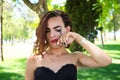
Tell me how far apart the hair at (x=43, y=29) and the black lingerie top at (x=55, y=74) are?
0.24 metres

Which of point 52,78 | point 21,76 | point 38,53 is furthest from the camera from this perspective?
point 21,76

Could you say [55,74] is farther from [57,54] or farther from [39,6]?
[39,6]

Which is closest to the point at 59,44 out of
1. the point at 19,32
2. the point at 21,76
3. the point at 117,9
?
the point at 117,9

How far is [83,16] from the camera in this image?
17.7 metres

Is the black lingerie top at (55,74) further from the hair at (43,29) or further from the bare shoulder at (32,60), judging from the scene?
the hair at (43,29)

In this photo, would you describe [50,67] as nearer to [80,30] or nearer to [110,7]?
[110,7]

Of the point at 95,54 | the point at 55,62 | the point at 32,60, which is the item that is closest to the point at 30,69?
the point at 32,60

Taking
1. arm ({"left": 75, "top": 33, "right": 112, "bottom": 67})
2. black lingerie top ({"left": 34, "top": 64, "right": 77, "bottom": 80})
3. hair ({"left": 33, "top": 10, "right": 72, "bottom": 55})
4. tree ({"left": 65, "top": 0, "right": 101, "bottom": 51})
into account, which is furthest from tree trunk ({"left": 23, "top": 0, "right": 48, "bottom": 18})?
black lingerie top ({"left": 34, "top": 64, "right": 77, "bottom": 80})

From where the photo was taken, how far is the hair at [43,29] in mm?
3357

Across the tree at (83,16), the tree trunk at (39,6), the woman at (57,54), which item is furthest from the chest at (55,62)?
the tree at (83,16)

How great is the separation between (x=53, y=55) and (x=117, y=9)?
7254mm

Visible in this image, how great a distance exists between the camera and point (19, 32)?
7038 centimetres

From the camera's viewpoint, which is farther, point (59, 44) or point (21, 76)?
point (21, 76)

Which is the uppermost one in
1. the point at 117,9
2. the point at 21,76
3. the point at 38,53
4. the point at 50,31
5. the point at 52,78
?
the point at 117,9
